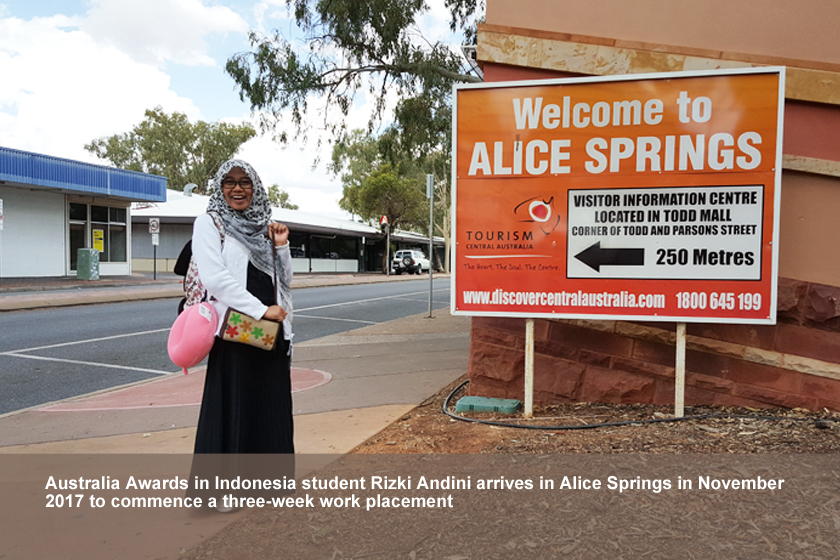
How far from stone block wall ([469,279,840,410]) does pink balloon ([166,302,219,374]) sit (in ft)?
9.51

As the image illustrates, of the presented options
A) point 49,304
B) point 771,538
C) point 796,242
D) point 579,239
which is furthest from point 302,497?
point 49,304

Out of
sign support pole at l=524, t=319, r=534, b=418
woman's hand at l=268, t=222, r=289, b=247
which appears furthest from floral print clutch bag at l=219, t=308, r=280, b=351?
sign support pole at l=524, t=319, r=534, b=418

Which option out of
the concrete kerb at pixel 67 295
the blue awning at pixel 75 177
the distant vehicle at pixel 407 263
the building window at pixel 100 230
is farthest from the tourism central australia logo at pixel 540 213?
the distant vehicle at pixel 407 263

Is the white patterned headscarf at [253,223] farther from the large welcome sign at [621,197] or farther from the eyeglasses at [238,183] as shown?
the large welcome sign at [621,197]

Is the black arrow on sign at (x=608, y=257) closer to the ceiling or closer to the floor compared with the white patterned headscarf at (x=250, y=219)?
closer to the floor

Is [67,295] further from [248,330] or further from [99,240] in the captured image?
[248,330]

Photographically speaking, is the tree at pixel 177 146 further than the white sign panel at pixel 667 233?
Yes

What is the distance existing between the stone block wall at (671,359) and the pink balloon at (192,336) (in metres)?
2.90

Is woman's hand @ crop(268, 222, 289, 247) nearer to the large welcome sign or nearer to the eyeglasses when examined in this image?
the eyeglasses

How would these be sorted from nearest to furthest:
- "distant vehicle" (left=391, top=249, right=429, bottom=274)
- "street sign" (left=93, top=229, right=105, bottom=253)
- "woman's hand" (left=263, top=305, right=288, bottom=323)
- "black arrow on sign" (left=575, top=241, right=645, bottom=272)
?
1. "woman's hand" (left=263, top=305, right=288, bottom=323)
2. "black arrow on sign" (left=575, top=241, right=645, bottom=272)
3. "street sign" (left=93, top=229, right=105, bottom=253)
4. "distant vehicle" (left=391, top=249, right=429, bottom=274)

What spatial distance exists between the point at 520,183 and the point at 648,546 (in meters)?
3.07

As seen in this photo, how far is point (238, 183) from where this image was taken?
141 inches

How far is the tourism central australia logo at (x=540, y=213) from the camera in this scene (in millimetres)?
5234

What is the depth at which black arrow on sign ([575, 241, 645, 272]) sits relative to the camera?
5074mm
